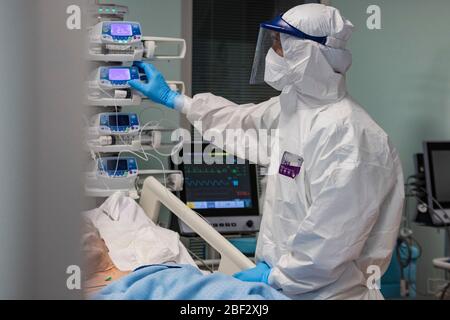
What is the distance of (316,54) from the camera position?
2045 mm

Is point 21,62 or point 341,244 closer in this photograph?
point 21,62

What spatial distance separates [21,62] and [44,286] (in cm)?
20

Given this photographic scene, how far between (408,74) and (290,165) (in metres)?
2.62

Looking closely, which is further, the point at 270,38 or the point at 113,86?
the point at 113,86

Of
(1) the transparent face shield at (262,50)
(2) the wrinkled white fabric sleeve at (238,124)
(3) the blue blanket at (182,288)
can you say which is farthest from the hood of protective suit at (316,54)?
(3) the blue blanket at (182,288)

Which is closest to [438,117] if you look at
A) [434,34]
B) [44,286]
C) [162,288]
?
[434,34]

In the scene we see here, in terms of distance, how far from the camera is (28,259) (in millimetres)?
527

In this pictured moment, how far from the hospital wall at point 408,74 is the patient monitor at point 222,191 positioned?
130 cm

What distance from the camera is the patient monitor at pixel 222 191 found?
10.6 ft

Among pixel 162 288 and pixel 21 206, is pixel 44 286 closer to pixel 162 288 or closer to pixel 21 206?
pixel 21 206

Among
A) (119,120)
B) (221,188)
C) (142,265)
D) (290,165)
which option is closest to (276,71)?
(290,165)

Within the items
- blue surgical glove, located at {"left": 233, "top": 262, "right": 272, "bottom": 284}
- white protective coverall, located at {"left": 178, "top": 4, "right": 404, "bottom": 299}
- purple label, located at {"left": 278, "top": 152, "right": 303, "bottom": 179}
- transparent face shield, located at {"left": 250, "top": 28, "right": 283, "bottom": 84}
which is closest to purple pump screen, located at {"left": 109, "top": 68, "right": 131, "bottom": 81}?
transparent face shield, located at {"left": 250, "top": 28, "right": 283, "bottom": 84}

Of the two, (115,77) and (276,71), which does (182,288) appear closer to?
(276,71)

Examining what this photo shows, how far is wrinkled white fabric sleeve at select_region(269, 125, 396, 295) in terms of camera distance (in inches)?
71.0
